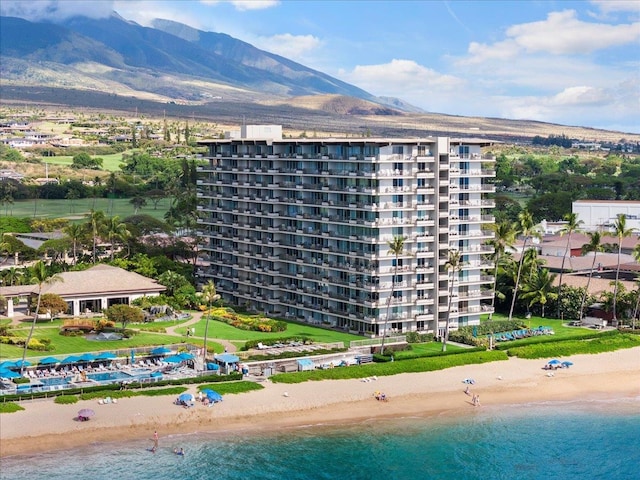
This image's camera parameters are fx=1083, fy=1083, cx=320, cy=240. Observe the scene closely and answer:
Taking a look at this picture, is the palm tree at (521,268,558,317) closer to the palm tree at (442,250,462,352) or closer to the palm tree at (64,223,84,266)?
the palm tree at (442,250,462,352)

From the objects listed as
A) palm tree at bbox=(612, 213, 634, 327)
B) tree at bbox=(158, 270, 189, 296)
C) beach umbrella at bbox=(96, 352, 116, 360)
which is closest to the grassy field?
tree at bbox=(158, 270, 189, 296)

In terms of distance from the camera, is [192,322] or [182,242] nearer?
[192,322]

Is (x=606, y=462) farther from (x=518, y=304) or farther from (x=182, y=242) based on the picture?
(x=182, y=242)

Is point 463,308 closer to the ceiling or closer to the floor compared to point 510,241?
closer to the floor

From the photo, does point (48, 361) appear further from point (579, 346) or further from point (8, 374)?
point (579, 346)

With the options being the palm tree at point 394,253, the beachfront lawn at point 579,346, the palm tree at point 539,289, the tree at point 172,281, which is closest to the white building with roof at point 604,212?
the palm tree at point 539,289

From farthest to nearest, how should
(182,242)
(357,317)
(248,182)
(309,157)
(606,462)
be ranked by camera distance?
(182,242) < (248,182) < (309,157) < (357,317) < (606,462)

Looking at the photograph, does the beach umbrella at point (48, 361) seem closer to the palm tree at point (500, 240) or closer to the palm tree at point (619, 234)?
the palm tree at point (500, 240)

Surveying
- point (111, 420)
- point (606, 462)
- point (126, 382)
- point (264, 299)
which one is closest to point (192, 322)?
point (264, 299)
